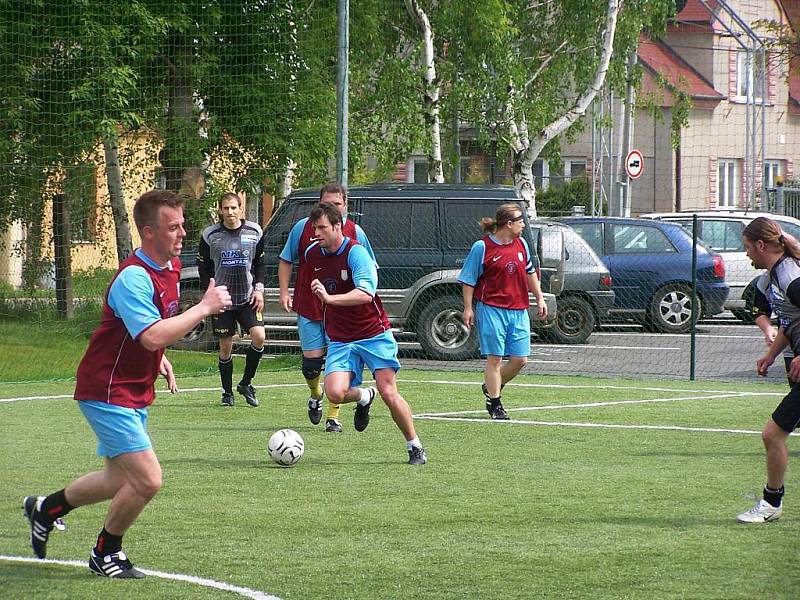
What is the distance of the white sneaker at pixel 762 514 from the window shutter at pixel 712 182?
29672mm

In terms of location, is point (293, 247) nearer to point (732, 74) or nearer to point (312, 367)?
point (312, 367)

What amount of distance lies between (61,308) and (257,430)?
28.9 feet

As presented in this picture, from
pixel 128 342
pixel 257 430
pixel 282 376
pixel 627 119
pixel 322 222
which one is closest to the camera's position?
pixel 128 342

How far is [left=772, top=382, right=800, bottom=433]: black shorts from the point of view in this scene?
23.3 feet

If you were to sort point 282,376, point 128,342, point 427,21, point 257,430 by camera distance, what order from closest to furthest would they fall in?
point 128,342 < point 257,430 < point 282,376 < point 427,21

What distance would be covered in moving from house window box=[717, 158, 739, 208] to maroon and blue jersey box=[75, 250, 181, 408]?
3125cm

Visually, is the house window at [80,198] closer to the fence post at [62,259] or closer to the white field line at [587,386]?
the fence post at [62,259]

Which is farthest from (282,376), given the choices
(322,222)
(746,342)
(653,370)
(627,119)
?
(627,119)

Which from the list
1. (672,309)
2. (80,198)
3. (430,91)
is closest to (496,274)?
(80,198)

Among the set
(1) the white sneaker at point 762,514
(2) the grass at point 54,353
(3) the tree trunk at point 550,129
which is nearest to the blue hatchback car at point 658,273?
(3) the tree trunk at point 550,129

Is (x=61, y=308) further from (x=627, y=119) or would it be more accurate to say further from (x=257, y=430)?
(x=627, y=119)

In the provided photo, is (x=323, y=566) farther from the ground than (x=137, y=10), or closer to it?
closer to it

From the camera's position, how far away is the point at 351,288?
387 inches

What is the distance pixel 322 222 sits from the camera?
9.35 m
